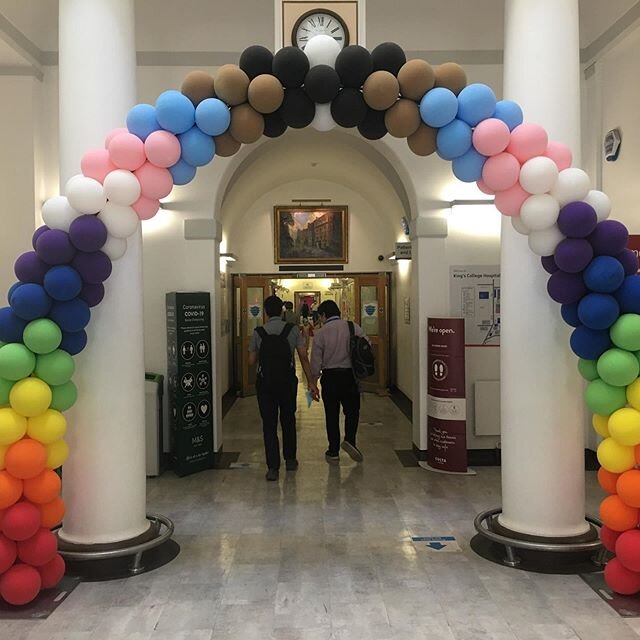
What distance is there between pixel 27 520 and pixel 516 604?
2775 mm

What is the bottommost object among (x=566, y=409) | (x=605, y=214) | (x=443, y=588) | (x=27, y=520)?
(x=443, y=588)

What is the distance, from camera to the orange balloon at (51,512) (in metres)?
3.65

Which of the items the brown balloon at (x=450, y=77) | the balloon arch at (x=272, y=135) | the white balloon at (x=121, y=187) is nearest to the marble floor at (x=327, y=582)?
the balloon arch at (x=272, y=135)

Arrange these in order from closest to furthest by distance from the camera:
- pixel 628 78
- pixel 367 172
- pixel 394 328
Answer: pixel 628 78 → pixel 367 172 → pixel 394 328

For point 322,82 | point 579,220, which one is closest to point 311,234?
point 322,82

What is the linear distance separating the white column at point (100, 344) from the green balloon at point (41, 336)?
557 millimetres

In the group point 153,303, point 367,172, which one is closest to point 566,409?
point 153,303

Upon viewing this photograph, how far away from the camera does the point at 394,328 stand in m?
12.2

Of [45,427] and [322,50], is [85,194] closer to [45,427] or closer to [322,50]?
[45,427]

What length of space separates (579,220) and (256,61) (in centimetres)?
207

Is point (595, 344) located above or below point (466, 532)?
above

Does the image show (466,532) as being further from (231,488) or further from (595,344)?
(231,488)

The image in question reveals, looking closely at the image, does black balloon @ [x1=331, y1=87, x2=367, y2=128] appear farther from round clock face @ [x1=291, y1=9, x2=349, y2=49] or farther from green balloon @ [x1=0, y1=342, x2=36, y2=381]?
green balloon @ [x1=0, y1=342, x2=36, y2=381]

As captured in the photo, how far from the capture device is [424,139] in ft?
12.5
